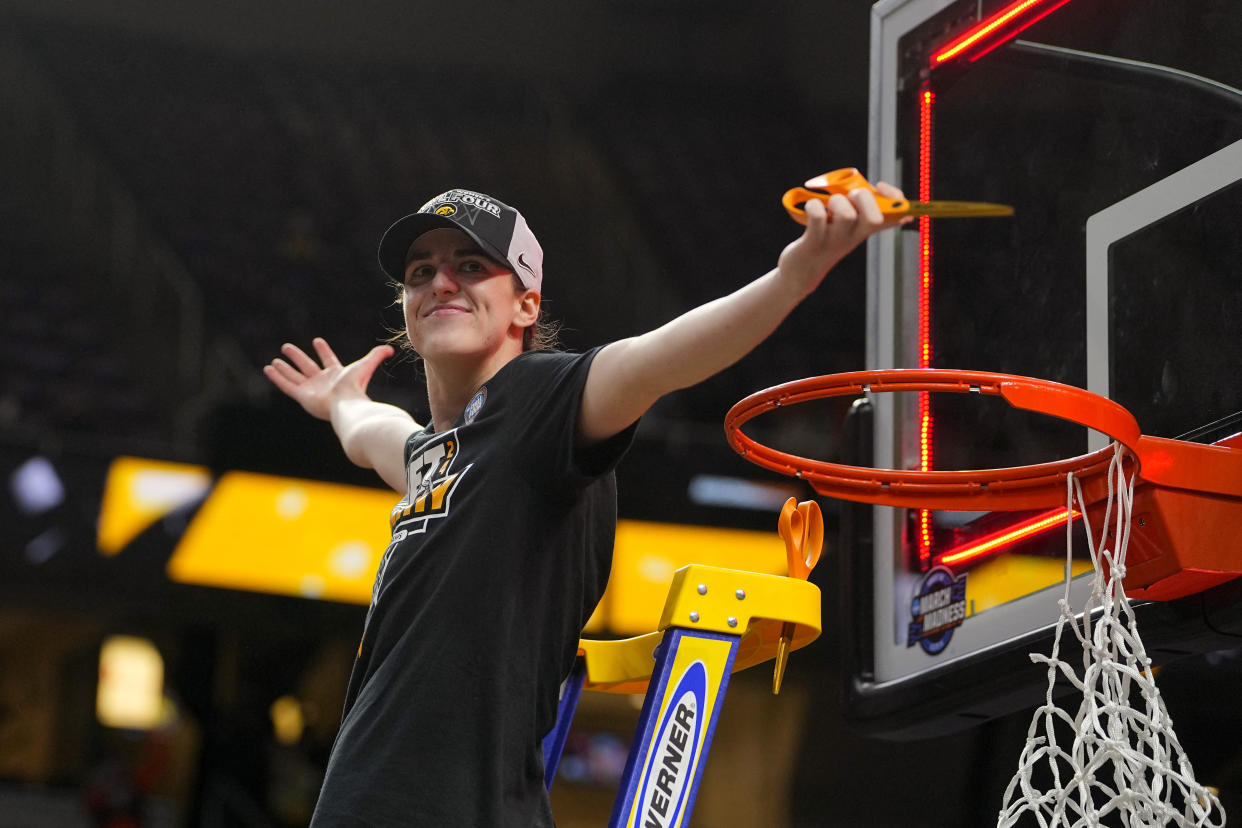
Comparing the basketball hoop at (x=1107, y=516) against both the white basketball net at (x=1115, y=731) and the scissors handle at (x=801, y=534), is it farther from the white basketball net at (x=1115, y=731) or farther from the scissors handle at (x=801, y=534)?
the scissors handle at (x=801, y=534)

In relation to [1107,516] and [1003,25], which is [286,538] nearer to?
[1003,25]

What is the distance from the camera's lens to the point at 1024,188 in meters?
2.43

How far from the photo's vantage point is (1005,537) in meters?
2.33

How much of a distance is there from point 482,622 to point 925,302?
4.55 ft

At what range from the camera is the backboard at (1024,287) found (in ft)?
6.73

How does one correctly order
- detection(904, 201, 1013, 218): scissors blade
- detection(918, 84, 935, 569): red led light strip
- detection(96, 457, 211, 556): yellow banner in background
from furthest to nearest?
detection(96, 457, 211, 556): yellow banner in background
detection(918, 84, 935, 569): red led light strip
detection(904, 201, 1013, 218): scissors blade

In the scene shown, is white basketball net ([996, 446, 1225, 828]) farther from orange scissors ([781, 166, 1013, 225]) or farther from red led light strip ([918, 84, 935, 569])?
red led light strip ([918, 84, 935, 569])

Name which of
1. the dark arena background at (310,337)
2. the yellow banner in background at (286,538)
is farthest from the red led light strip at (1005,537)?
the yellow banner in background at (286,538)

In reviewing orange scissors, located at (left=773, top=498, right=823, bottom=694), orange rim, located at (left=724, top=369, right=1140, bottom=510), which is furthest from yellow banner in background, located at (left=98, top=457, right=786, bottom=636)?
orange scissors, located at (left=773, top=498, right=823, bottom=694)

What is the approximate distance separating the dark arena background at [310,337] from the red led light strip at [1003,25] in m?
3.68

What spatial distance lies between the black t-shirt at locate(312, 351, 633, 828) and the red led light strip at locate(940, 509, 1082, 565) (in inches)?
36.5

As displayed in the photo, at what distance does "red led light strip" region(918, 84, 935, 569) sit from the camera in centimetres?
257

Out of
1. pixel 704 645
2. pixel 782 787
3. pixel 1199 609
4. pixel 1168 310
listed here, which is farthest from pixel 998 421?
pixel 782 787

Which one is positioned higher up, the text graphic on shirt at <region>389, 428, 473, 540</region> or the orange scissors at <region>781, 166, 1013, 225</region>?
the orange scissors at <region>781, 166, 1013, 225</region>
